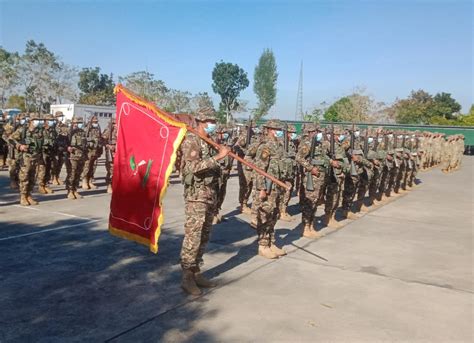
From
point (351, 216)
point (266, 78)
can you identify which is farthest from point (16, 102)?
point (266, 78)

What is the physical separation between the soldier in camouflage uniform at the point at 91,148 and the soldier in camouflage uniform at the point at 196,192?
726 centimetres

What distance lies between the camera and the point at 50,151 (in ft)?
34.6

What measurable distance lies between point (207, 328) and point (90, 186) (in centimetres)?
871

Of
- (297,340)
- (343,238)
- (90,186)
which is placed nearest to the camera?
(297,340)

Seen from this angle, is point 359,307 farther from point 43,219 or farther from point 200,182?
point 43,219

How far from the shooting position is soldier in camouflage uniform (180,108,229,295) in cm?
445

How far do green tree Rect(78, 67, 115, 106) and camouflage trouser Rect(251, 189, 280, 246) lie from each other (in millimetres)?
45185

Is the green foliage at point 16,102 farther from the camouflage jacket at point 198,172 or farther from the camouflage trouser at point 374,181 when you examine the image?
the camouflage jacket at point 198,172

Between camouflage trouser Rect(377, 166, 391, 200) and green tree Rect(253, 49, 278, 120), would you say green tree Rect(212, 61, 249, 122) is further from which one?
camouflage trouser Rect(377, 166, 391, 200)

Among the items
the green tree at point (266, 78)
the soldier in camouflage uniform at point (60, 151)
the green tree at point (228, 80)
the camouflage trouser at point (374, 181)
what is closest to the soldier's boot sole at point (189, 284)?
the soldier in camouflage uniform at point (60, 151)

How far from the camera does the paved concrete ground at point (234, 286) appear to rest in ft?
12.6

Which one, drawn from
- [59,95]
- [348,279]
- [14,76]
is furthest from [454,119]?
[348,279]

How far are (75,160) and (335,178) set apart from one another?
5.97 metres

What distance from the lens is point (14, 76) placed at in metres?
37.8
